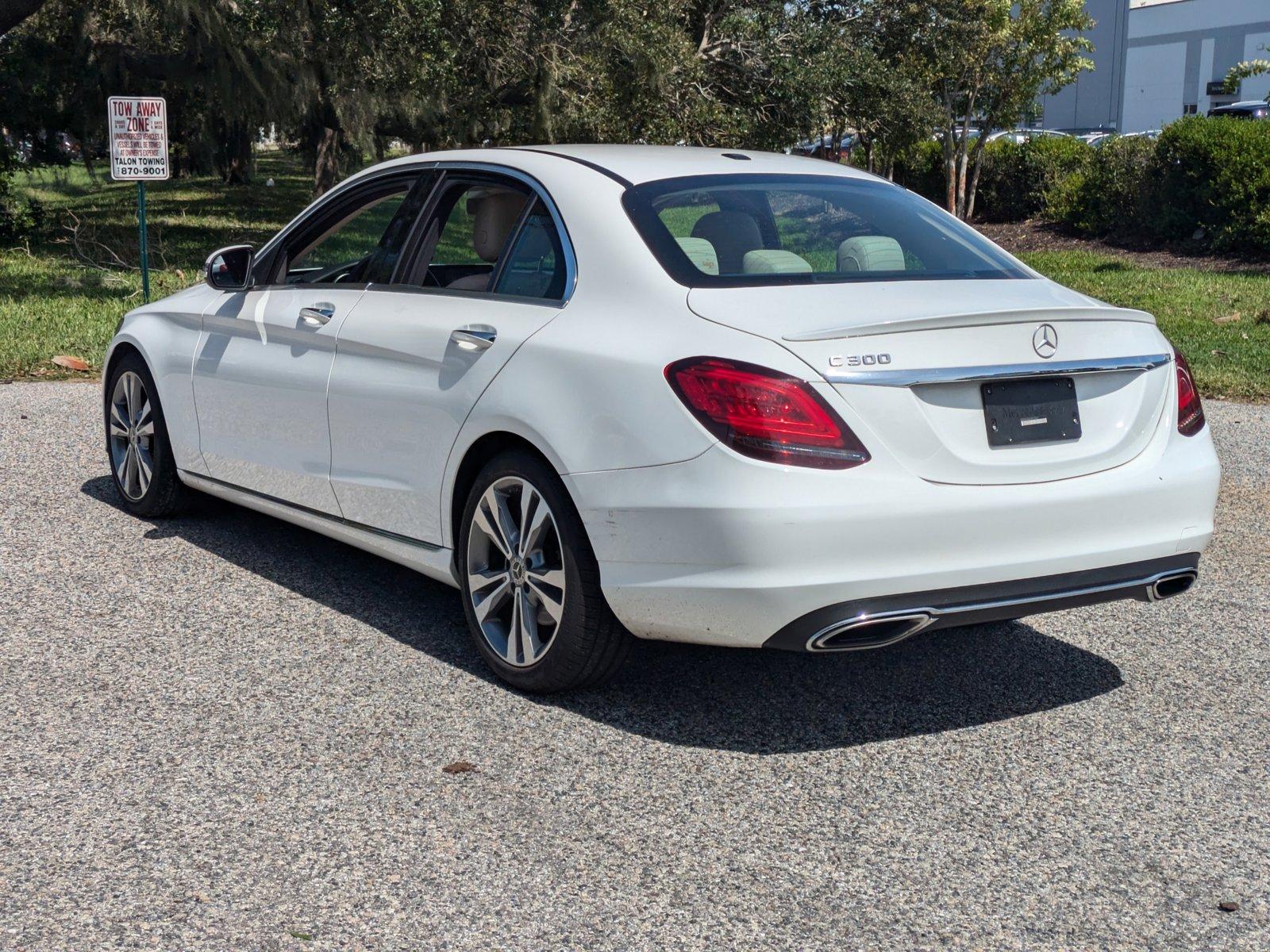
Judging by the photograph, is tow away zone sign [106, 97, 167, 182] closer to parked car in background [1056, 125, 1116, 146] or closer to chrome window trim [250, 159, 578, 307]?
chrome window trim [250, 159, 578, 307]

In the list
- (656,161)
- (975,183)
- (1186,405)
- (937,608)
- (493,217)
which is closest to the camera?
(937,608)

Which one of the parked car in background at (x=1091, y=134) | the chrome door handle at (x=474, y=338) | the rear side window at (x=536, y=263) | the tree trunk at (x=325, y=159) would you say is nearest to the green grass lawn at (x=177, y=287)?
the tree trunk at (x=325, y=159)

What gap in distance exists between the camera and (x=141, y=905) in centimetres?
321

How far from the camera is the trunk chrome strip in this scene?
379 cm

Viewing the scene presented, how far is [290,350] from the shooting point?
5496 mm

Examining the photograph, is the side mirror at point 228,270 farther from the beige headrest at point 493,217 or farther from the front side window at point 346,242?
the beige headrest at point 493,217

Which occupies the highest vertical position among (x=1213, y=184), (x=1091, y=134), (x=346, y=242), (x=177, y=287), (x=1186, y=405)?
(x=1091, y=134)

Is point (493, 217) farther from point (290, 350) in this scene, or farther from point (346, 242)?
point (346, 242)

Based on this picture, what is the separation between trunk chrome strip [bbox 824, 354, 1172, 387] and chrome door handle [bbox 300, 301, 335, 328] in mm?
2245

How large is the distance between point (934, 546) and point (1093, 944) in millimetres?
1111

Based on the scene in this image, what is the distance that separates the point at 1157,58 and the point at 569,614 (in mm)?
80760

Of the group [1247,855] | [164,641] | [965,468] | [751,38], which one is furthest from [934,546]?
[751,38]

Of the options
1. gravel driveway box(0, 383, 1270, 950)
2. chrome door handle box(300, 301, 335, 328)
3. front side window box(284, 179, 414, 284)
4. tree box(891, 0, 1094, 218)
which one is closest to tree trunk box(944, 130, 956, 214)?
tree box(891, 0, 1094, 218)

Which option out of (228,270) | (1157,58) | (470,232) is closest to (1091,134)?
(1157,58)
